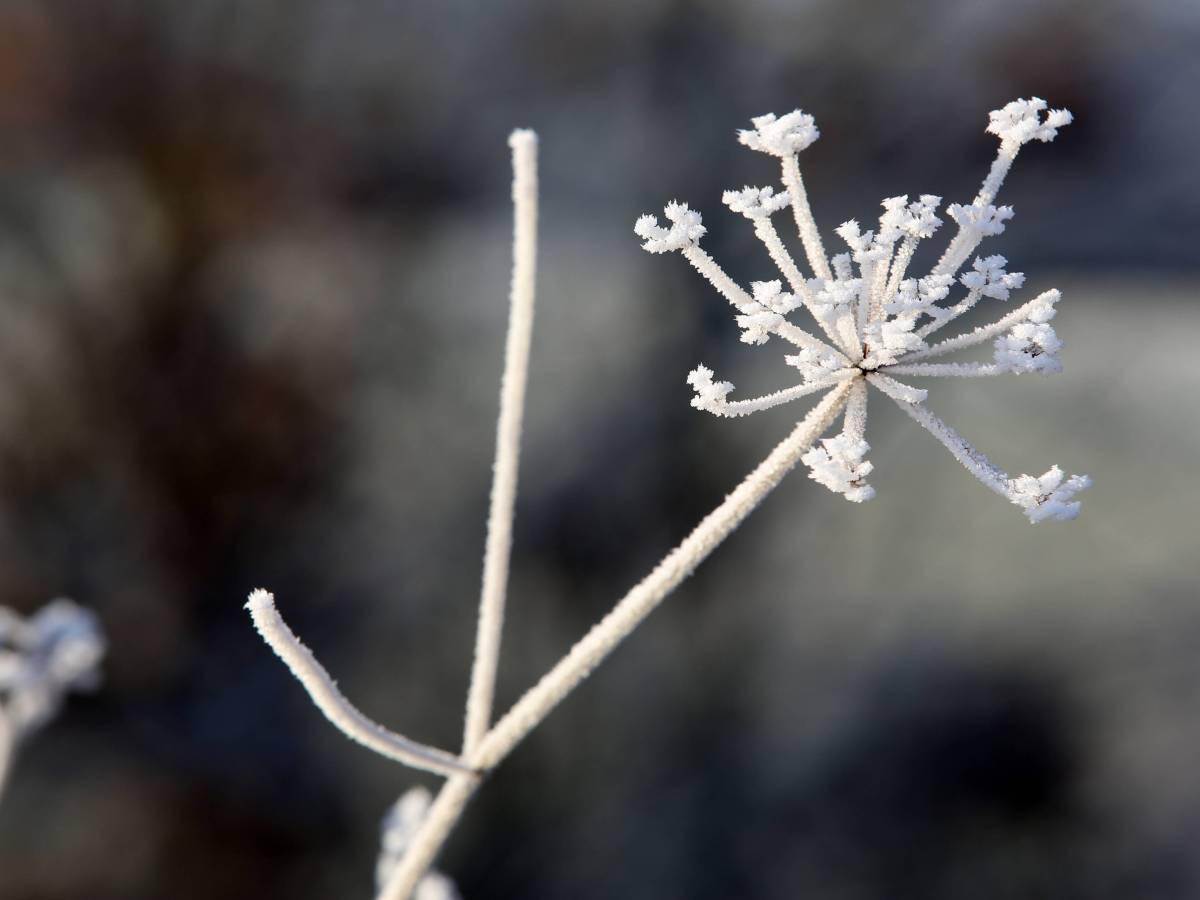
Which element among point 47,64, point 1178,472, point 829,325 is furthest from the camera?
point 1178,472

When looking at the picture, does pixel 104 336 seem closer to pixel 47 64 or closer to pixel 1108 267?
pixel 47 64

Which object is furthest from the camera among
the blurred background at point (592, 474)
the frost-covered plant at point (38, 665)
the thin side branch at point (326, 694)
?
the blurred background at point (592, 474)

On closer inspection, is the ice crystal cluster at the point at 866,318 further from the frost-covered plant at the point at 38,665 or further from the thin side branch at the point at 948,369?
the frost-covered plant at the point at 38,665

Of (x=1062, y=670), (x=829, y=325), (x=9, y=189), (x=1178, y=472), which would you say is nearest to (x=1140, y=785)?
(x=1062, y=670)

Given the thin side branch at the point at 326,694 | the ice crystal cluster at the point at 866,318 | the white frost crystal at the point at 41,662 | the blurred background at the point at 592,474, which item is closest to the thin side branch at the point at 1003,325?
the ice crystal cluster at the point at 866,318

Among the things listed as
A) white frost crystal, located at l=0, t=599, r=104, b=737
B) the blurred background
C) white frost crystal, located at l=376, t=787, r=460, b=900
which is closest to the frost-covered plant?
white frost crystal, located at l=0, t=599, r=104, b=737

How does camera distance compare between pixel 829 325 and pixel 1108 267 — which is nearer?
pixel 829 325

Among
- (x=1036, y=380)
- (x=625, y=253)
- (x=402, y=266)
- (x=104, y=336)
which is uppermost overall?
(x=1036, y=380)

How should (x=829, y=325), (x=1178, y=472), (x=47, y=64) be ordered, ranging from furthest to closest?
1. (x=1178, y=472)
2. (x=47, y=64)
3. (x=829, y=325)
